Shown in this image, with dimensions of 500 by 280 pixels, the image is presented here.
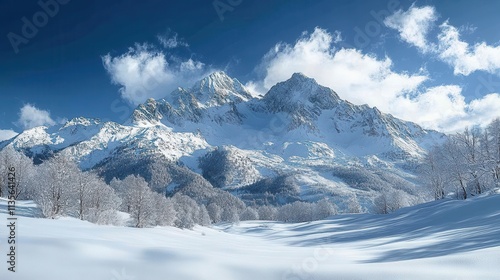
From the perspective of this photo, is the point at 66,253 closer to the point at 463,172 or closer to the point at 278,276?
the point at 278,276

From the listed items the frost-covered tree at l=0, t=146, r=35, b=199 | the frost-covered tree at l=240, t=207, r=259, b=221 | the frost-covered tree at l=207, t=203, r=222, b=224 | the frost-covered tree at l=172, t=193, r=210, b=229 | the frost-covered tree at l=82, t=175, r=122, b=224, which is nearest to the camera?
the frost-covered tree at l=82, t=175, r=122, b=224

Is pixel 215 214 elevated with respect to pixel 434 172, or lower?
lower

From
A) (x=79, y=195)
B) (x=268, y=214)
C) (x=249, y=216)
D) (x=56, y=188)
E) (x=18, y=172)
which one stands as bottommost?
(x=268, y=214)

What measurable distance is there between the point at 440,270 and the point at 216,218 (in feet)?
436

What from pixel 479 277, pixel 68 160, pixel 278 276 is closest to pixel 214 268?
pixel 278 276

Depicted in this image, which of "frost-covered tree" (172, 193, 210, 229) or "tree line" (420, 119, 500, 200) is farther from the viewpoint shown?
"frost-covered tree" (172, 193, 210, 229)

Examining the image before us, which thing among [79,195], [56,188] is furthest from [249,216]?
[56,188]

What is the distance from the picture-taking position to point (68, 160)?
3628 cm

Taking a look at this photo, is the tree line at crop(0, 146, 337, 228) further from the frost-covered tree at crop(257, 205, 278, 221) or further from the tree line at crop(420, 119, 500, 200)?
the frost-covered tree at crop(257, 205, 278, 221)

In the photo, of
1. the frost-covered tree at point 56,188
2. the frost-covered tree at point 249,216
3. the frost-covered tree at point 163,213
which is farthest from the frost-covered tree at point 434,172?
the frost-covered tree at point 249,216

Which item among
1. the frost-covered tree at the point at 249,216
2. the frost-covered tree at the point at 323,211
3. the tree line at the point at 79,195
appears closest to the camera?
the tree line at the point at 79,195

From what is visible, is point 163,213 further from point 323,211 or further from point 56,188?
point 323,211

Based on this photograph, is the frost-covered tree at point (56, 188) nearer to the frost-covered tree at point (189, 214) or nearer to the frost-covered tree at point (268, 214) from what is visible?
the frost-covered tree at point (189, 214)

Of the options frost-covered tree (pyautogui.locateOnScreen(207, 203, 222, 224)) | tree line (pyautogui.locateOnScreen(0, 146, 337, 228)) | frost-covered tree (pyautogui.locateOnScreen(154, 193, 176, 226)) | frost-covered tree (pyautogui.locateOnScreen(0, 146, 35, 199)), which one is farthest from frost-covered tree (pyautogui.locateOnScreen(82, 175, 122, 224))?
frost-covered tree (pyautogui.locateOnScreen(207, 203, 222, 224))
